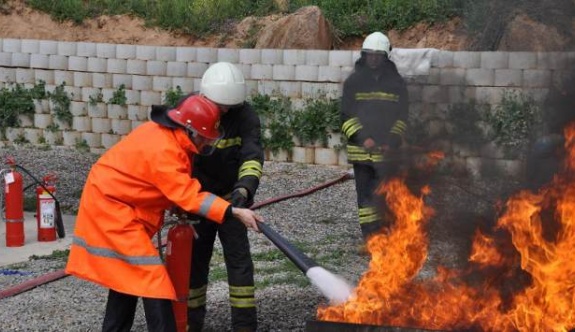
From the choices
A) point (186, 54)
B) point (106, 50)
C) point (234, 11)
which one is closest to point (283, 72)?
point (186, 54)

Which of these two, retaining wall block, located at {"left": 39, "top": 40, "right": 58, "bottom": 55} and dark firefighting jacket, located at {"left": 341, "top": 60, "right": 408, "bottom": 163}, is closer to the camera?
dark firefighting jacket, located at {"left": 341, "top": 60, "right": 408, "bottom": 163}

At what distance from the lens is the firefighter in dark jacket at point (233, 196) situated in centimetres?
617

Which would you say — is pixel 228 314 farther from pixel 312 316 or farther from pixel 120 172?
pixel 120 172

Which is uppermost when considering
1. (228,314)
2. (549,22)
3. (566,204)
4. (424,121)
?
(549,22)

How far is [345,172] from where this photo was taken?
12766mm

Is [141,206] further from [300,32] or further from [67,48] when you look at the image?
[67,48]

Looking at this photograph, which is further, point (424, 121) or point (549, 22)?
point (424, 121)

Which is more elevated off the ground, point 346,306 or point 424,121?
point 424,121

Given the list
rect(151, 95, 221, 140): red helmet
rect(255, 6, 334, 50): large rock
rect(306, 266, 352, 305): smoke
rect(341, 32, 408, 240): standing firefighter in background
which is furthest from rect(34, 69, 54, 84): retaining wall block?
rect(306, 266, 352, 305): smoke

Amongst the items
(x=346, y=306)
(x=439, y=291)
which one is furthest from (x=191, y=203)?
(x=439, y=291)

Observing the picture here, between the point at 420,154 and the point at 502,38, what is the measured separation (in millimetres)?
6067

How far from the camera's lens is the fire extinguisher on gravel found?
936cm

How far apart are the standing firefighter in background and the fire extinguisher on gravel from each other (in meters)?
3.03

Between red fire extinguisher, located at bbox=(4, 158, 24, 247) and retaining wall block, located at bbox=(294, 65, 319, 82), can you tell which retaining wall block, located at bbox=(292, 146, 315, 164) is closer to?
retaining wall block, located at bbox=(294, 65, 319, 82)
